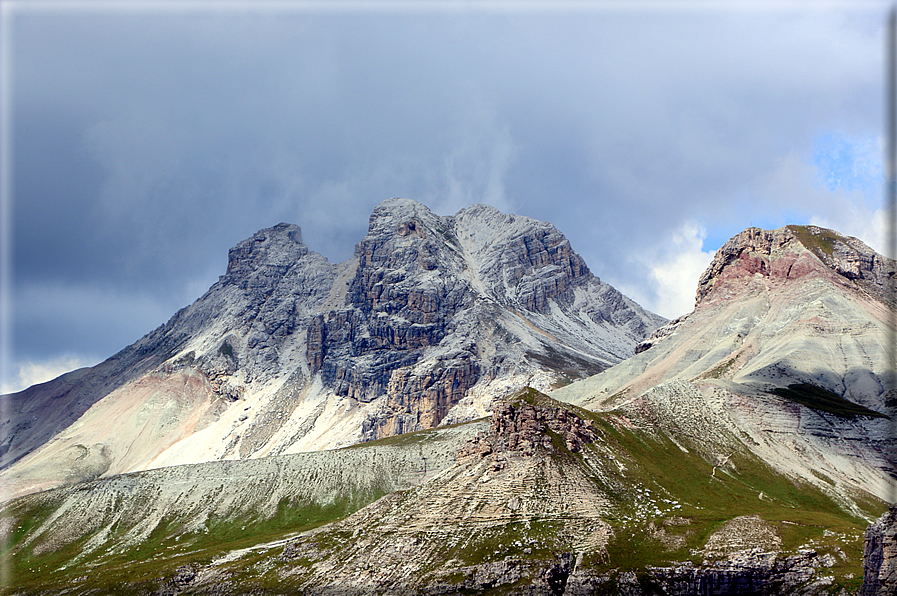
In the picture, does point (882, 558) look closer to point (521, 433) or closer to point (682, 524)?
point (682, 524)

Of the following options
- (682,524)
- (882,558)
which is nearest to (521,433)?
(682,524)

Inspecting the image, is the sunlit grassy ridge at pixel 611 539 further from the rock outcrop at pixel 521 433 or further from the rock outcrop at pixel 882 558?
the rock outcrop at pixel 882 558

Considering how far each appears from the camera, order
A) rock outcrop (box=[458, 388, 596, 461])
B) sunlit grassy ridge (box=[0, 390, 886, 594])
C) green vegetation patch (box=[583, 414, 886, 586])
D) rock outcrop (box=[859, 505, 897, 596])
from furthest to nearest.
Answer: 1. rock outcrop (box=[458, 388, 596, 461])
2. sunlit grassy ridge (box=[0, 390, 886, 594])
3. green vegetation patch (box=[583, 414, 886, 586])
4. rock outcrop (box=[859, 505, 897, 596])

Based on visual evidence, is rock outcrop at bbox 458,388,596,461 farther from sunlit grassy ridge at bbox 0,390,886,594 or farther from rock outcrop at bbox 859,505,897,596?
rock outcrop at bbox 859,505,897,596

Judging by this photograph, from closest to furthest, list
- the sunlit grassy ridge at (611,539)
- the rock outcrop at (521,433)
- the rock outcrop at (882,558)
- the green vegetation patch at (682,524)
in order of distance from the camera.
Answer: the rock outcrop at (882,558)
the green vegetation patch at (682,524)
the sunlit grassy ridge at (611,539)
the rock outcrop at (521,433)

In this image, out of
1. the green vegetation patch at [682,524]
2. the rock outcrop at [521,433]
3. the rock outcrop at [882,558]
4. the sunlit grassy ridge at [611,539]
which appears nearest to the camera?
the rock outcrop at [882,558]

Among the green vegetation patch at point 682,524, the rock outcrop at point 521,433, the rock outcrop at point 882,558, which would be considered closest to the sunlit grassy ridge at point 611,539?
the green vegetation patch at point 682,524

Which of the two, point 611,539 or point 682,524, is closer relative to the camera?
point 611,539

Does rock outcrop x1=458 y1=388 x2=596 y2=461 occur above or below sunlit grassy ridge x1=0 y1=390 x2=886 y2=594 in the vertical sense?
above

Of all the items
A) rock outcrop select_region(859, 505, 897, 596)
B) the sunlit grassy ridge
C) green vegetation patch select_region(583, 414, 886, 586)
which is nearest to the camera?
rock outcrop select_region(859, 505, 897, 596)

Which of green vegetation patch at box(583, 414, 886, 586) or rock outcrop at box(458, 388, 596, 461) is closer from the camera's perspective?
green vegetation patch at box(583, 414, 886, 586)

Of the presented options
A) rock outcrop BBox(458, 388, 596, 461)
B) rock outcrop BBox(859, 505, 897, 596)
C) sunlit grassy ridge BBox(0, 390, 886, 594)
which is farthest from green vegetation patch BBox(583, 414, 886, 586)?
rock outcrop BBox(859, 505, 897, 596)

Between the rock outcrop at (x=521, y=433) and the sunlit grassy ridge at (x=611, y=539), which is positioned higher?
the rock outcrop at (x=521, y=433)

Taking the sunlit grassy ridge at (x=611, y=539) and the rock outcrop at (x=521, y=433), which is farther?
the rock outcrop at (x=521, y=433)
